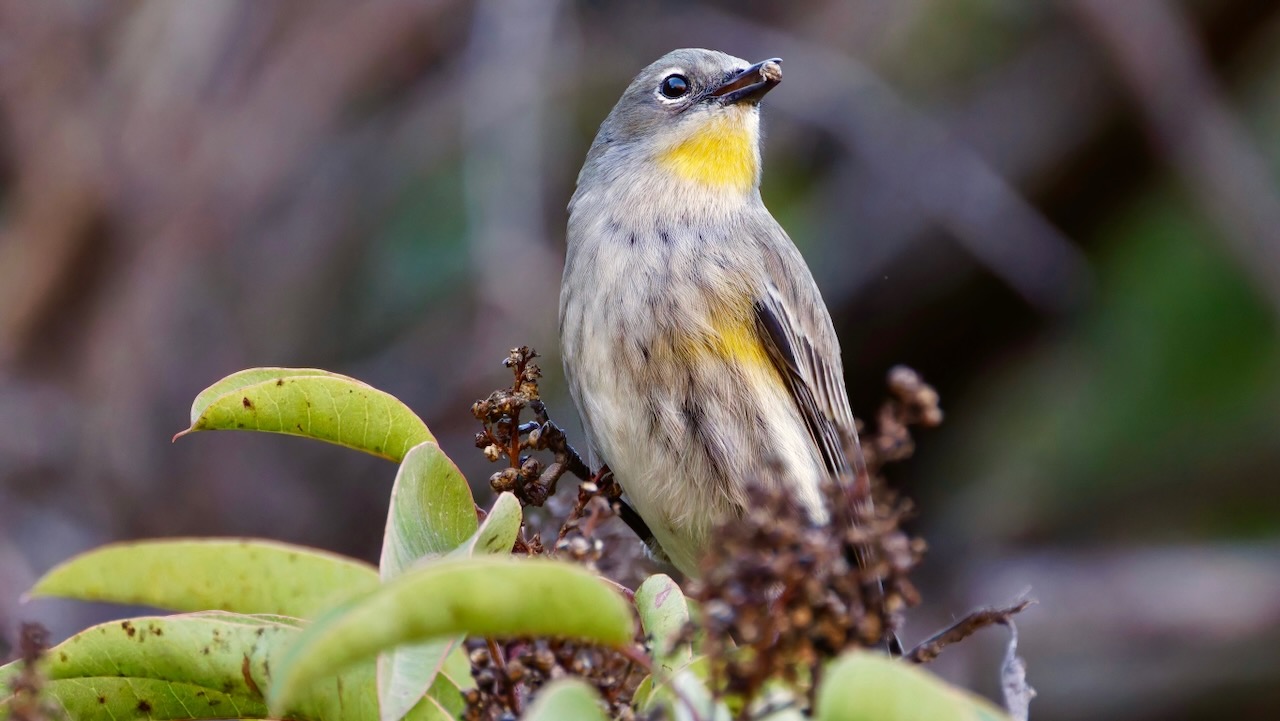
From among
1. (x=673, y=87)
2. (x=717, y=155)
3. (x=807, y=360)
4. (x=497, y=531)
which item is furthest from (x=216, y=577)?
(x=673, y=87)

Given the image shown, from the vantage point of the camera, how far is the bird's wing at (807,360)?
3533 mm

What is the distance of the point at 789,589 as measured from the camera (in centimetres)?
140

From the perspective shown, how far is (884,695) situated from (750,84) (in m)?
2.81

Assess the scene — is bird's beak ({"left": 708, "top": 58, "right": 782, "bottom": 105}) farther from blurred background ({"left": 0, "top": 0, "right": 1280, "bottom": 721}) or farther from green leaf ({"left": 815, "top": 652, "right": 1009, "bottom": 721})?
green leaf ({"left": 815, "top": 652, "right": 1009, "bottom": 721})

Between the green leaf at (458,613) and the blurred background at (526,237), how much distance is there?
4341mm

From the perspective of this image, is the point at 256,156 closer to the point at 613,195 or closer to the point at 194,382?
the point at 194,382

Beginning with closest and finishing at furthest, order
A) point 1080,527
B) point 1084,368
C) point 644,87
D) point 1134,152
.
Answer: point 644,87, point 1134,152, point 1080,527, point 1084,368

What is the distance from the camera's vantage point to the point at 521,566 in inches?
50.4

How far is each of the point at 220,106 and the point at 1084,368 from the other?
5549 millimetres

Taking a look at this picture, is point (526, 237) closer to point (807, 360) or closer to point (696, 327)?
point (807, 360)

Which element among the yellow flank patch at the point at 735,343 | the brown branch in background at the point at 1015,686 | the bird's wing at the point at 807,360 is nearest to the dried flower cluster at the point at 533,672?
the brown branch in background at the point at 1015,686

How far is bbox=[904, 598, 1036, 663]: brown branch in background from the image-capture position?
1.67m

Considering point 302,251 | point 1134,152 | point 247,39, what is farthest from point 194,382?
point 1134,152

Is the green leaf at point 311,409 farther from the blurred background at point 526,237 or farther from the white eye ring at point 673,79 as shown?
the blurred background at point 526,237
